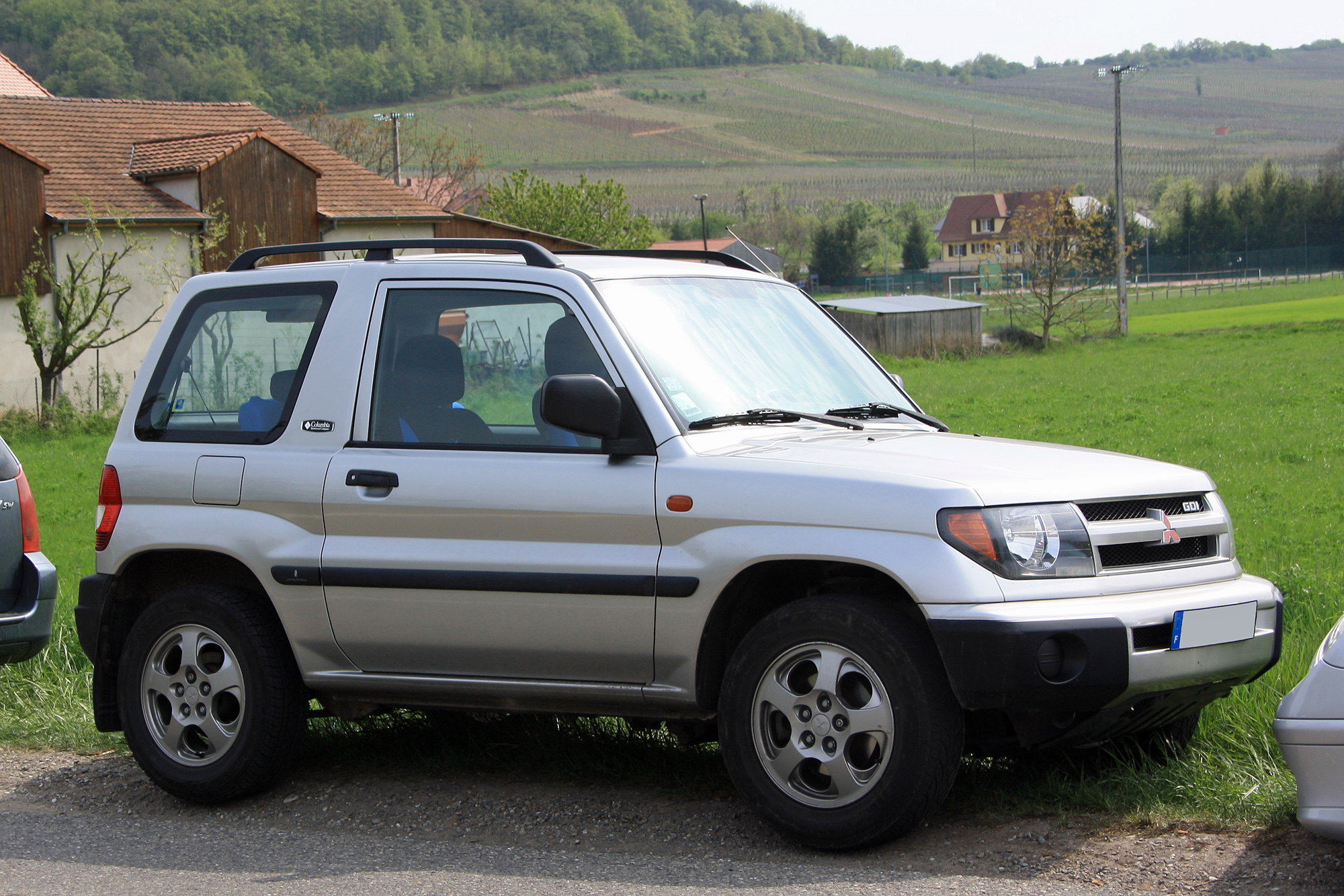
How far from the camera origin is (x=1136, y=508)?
15.4ft

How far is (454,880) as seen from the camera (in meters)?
4.56

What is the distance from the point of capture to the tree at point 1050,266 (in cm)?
5259

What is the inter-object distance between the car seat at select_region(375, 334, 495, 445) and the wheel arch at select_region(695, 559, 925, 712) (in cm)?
111

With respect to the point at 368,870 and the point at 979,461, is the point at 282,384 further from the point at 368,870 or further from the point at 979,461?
the point at 979,461

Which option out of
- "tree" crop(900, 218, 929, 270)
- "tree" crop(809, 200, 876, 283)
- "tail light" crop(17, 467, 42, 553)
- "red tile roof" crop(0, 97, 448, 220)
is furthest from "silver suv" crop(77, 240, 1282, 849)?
"tree" crop(900, 218, 929, 270)

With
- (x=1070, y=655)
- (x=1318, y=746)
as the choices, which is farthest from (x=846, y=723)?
(x=1318, y=746)

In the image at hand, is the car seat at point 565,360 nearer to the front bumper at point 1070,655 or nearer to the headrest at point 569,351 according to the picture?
the headrest at point 569,351

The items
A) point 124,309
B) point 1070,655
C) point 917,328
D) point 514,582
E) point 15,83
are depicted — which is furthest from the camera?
point 917,328

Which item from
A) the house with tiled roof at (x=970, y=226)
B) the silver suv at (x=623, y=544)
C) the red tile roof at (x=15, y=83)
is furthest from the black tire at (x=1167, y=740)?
the house with tiled roof at (x=970, y=226)

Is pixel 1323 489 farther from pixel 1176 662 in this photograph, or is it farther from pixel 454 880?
pixel 454 880

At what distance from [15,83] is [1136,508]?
4858 centimetres

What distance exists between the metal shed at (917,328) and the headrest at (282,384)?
44.0 metres

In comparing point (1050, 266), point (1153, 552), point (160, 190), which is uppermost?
point (160, 190)

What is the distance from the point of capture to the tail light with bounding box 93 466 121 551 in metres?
5.75
